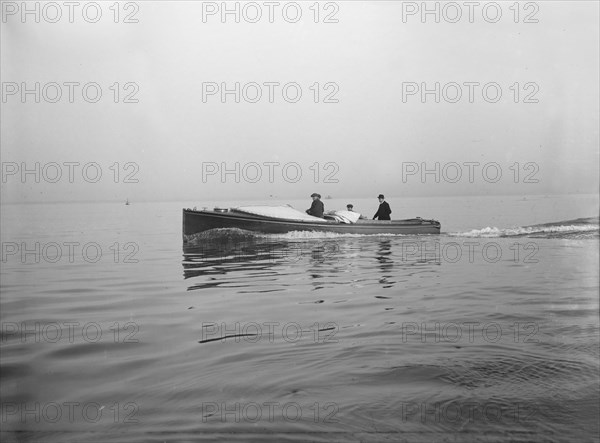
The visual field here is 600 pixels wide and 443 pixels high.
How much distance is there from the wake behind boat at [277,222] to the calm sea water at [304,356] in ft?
15.7

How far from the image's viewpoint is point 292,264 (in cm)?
865

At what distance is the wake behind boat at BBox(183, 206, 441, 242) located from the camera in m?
12.2

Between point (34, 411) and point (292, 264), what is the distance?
5792 millimetres

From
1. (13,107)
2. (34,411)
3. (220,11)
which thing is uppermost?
(220,11)

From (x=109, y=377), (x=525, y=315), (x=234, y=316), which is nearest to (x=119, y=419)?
(x=109, y=377)

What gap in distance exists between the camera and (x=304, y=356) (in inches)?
142

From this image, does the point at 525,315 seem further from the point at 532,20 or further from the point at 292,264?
the point at 292,264

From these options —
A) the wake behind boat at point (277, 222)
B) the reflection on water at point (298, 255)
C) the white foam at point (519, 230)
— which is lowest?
the reflection on water at point (298, 255)

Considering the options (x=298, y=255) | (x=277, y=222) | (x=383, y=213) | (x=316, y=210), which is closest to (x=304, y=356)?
(x=298, y=255)

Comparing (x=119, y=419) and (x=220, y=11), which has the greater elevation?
(x=220, y=11)

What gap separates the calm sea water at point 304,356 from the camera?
2754mm

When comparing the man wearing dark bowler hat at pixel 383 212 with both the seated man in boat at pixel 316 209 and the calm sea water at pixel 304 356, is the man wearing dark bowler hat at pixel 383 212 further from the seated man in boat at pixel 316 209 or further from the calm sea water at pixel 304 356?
the calm sea water at pixel 304 356

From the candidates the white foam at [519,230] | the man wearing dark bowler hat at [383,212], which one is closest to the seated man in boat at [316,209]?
the man wearing dark bowler hat at [383,212]

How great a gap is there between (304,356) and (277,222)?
8818 millimetres
